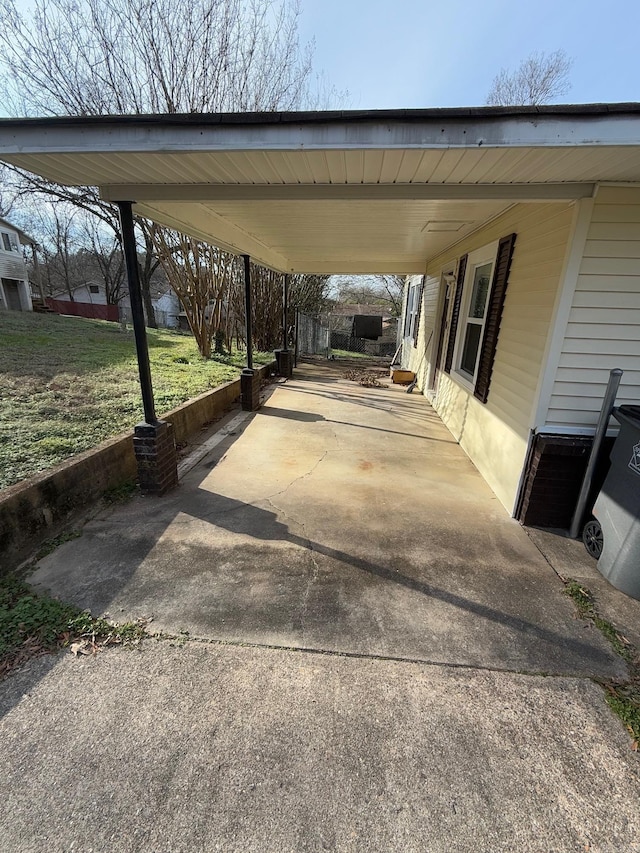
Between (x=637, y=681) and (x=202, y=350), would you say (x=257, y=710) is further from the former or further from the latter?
(x=202, y=350)

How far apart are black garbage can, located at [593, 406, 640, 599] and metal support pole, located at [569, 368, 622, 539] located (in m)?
0.08

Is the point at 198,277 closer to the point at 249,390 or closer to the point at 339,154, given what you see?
the point at 249,390

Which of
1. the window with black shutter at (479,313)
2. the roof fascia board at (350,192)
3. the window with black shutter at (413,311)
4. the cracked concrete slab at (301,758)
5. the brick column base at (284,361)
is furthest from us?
the window with black shutter at (413,311)

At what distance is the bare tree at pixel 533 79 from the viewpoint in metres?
14.2

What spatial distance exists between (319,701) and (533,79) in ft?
69.7

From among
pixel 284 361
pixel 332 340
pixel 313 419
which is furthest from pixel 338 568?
pixel 332 340

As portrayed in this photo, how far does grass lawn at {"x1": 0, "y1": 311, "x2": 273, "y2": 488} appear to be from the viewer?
3.48 m

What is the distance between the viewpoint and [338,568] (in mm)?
2701

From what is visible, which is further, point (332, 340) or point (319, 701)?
point (332, 340)

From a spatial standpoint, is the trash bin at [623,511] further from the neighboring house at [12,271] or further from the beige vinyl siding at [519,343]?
the neighboring house at [12,271]

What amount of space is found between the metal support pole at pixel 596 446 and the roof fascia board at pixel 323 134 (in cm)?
148

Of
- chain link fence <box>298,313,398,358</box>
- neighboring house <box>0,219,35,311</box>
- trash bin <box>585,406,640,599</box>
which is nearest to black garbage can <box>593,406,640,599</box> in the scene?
trash bin <box>585,406,640,599</box>

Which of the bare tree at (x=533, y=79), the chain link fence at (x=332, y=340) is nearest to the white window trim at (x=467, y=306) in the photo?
the chain link fence at (x=332, y=340)

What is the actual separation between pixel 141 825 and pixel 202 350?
9.28m
